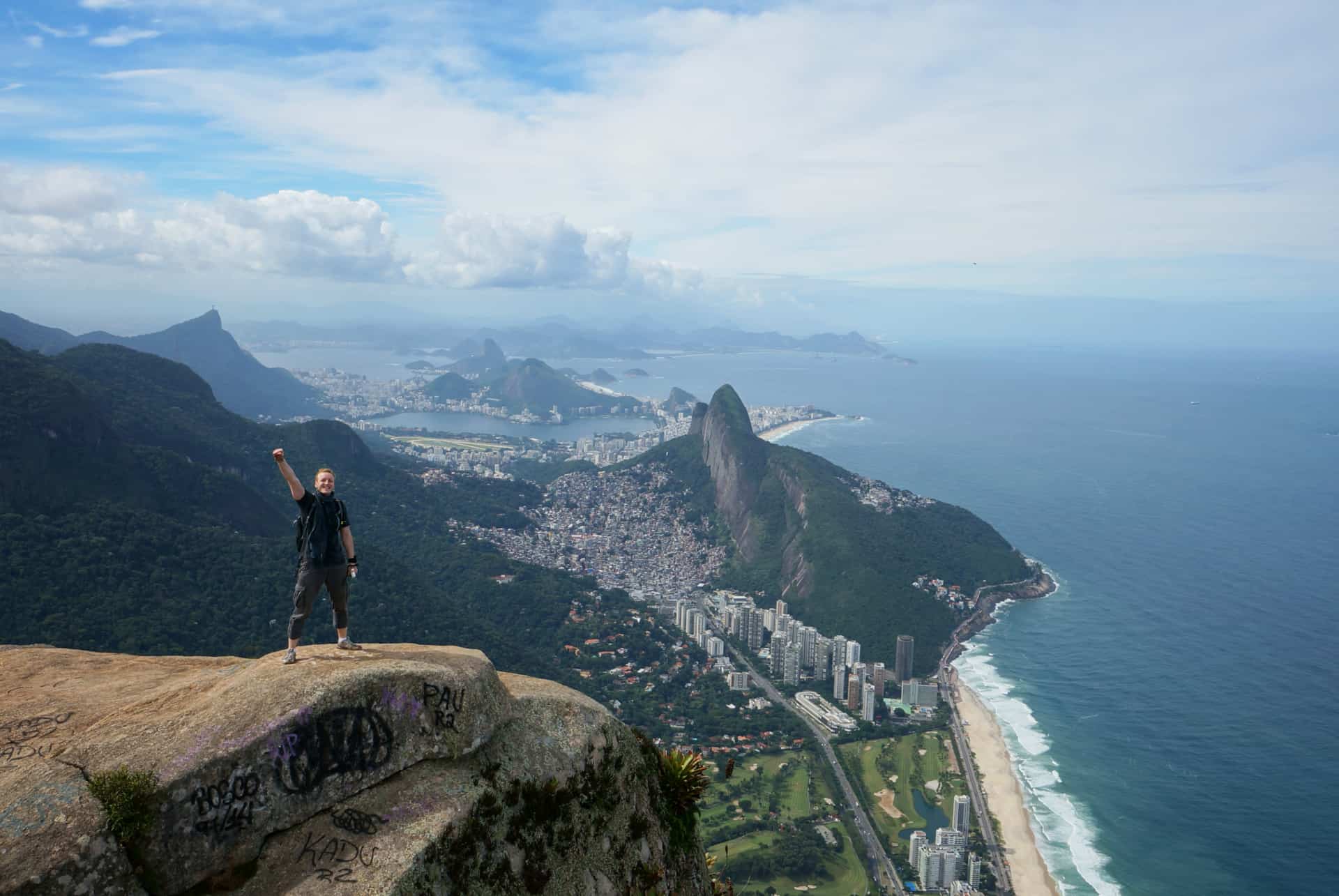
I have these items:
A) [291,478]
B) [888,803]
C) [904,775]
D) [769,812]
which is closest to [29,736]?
[291,478]

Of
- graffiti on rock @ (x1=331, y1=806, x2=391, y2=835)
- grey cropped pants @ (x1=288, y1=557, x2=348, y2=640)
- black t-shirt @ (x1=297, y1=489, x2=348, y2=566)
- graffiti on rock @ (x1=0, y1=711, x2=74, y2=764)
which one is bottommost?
graffiti on rock @ (x1=331, y1=806, x2=391, y2=835)

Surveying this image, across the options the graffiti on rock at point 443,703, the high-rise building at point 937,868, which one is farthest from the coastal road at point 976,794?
the graffiti on rock at point 443,703

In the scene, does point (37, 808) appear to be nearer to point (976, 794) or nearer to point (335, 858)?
point (335, 858)

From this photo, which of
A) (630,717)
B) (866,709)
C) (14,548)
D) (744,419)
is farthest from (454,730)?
(744,419)

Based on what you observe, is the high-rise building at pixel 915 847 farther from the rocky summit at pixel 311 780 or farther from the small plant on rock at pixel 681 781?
the rocky summit at pixel 311 780

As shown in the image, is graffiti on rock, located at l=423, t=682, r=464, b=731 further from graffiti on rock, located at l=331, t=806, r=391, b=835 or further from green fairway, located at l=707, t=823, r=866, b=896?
green fairway, located at l=707, t=823, r=866, b=896

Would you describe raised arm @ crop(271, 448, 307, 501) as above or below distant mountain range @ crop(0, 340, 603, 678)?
above

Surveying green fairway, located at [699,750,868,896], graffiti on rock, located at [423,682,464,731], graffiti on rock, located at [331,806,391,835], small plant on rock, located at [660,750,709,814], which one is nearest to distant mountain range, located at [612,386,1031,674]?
green fairway, located at [699,750,868,896]
